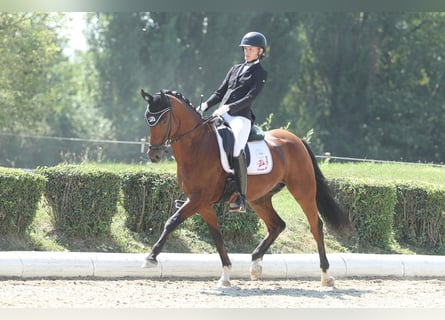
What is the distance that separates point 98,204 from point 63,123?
111 feet

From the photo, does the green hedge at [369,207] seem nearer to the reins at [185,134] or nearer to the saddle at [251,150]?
the saddle at [251,150]

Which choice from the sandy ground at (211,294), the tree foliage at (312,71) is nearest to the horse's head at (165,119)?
the sandy ground at (211,294)

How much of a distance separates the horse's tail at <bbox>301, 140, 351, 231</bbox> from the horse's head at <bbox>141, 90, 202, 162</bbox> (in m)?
1.77

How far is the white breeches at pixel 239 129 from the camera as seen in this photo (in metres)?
7.82

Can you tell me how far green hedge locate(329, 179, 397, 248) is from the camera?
33.6ft

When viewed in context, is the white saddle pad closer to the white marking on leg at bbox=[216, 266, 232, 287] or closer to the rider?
the rider

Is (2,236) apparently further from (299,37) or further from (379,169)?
(299,37)

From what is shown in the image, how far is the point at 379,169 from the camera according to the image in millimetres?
14133

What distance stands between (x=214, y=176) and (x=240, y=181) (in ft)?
0.95

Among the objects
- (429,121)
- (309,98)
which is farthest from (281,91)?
(429,121)

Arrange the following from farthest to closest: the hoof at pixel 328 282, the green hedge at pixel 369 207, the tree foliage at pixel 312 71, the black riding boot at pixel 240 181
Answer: the tree foliage at pixel 312 71 < the green hedge at pixel 369 207 < the hoof at pixel 328 282 < the black riding boot at pixel 240 181

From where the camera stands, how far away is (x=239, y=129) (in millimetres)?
7891

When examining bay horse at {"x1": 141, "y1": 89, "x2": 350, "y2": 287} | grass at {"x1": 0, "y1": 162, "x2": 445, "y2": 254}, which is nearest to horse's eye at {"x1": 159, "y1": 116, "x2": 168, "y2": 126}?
bay horse at {"x1": 141, "y1": 89, "x2": 350, "y2": 287}

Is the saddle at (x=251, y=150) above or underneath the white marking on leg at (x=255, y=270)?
above
